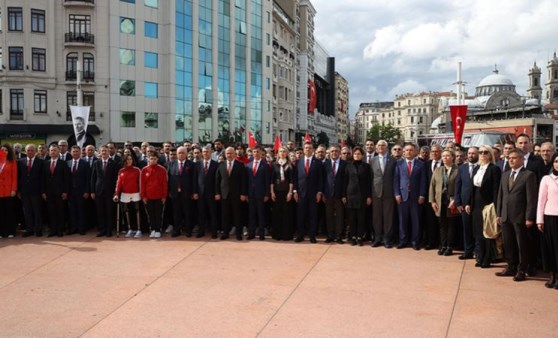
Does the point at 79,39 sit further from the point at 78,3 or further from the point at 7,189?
the point at 7,189

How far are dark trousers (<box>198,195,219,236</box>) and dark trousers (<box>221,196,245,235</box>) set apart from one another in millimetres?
190

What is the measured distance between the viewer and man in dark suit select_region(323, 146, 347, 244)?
9.99 metres

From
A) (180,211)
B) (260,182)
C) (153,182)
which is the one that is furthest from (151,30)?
(260,182)

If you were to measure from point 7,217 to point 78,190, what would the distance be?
1.55 meters

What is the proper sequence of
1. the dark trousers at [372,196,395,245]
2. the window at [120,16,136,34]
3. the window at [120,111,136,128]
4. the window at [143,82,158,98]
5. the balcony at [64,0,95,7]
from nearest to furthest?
the dark trousers at [372,196,395,245], the balcony at [64,0,95,7], the window at [120,16,136,34], the window at [120,111,136,128], the window at [143,82,158,98]

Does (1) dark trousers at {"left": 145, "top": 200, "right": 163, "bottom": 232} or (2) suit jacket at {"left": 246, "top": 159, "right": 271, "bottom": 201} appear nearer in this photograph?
(2) suit jacket at {"left": 246, "top": 159, "right": 271, "bottom": 201}

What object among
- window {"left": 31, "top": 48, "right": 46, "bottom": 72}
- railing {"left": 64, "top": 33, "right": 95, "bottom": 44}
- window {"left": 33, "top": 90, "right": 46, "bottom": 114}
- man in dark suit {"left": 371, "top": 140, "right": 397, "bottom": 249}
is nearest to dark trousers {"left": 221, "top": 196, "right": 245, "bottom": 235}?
man in dark suit {"left": 371, "top": 140, "right": 397, "bottom": 249}

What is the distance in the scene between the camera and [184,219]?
1094cm

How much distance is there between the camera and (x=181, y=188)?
10688 millimetres

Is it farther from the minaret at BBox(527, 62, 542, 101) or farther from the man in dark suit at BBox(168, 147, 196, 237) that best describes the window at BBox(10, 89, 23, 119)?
the minaret at BBox(527, 62, 542, 101)

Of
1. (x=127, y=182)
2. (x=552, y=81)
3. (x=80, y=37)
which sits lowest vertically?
(x=127, y=182)

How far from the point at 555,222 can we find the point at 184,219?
7.21 m

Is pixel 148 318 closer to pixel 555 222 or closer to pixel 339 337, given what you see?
pixel 339 337

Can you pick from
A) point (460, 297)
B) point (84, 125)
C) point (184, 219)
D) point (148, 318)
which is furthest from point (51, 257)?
point (84, 125)
